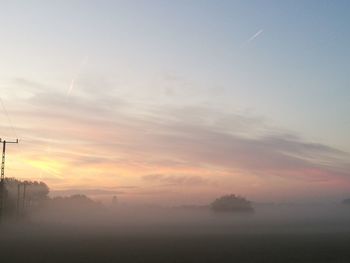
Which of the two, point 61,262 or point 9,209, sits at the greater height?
point 9,209

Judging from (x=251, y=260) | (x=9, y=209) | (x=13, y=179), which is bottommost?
(x=251, y=260)

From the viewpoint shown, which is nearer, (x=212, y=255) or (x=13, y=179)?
(x=212, y=255)

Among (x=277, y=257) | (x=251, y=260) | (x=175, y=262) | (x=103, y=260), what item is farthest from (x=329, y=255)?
(x=103, y=260)

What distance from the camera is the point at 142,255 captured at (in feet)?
167

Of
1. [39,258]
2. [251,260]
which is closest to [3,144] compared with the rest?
[39,258]

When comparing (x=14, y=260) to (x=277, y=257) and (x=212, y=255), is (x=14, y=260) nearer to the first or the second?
(x=212, y=255)

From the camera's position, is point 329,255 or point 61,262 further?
point 329,255

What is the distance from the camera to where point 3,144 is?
7938 centimetres

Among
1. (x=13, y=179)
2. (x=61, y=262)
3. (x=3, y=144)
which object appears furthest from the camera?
(x=13, y=179)

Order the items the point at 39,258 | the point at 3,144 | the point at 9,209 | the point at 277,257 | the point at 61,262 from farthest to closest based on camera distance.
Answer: the point at 9,209, the point at 3,144, the point at 277,257, the point at 39,258, the point at 61,262

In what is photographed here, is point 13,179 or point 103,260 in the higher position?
point 13,179

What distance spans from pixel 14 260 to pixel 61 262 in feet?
14.4

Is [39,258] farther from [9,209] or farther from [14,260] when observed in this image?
[9,209]

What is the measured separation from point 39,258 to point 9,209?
336ft
